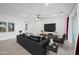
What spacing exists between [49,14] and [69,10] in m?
0.66

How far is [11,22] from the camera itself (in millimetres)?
2416

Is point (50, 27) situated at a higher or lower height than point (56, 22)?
lower

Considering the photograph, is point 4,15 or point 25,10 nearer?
point 25,10

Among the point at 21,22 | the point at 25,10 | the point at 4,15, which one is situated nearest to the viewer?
the point at 25,10

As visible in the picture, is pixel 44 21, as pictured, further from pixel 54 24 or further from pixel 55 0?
pixel 55 0

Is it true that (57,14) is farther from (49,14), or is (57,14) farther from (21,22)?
(21,22)

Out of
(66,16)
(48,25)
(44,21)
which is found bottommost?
(48,25)

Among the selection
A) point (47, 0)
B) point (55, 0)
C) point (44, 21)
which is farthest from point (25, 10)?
point (55, 0)
